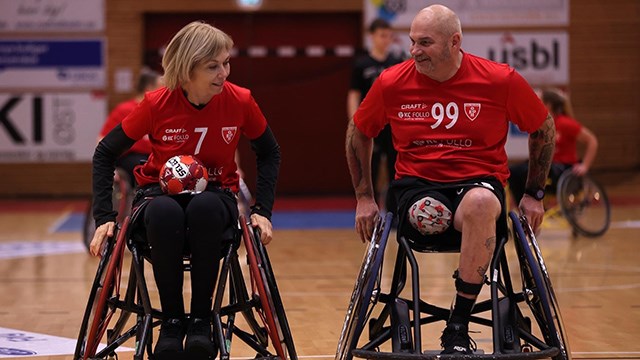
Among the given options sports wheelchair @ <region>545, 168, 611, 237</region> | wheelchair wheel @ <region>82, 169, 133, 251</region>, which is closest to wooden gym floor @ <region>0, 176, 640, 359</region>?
sports wheelchair @ <region>545, 168, 611, 237</region>

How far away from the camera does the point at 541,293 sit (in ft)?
11.7

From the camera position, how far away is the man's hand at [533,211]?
3.93 metres

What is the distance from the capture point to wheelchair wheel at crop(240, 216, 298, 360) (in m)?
Result: 3.64

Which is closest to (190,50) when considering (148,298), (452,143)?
(148,298)

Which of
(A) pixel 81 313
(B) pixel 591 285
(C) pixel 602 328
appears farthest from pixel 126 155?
(C) pixel 602 328

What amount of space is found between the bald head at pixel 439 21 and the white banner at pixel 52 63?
368 inches

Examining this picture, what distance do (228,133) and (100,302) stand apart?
0.74 meters

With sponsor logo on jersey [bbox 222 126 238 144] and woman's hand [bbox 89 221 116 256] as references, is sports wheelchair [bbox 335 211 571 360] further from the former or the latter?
woman's hand [bbox 89 221 116 256]

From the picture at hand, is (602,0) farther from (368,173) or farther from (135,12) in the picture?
(368,173)

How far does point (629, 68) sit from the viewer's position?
43.4 feet

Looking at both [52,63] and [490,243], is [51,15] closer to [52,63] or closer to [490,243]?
[52,63]

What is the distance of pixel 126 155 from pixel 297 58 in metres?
5.59

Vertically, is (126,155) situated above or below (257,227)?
below

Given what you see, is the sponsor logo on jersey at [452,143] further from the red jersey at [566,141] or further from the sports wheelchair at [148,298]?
the red jersey at [566,141]
